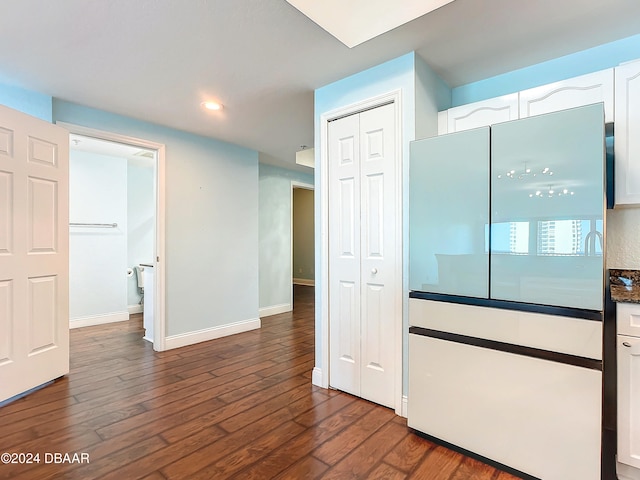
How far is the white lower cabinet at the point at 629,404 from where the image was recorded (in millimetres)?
1471

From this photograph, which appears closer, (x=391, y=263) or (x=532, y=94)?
(x=532, y=94)

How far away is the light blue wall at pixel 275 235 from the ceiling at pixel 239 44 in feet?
7.88

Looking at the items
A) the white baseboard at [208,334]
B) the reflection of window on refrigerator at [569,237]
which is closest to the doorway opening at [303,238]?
the white baseboard at [208,334]

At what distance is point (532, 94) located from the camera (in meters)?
1.97

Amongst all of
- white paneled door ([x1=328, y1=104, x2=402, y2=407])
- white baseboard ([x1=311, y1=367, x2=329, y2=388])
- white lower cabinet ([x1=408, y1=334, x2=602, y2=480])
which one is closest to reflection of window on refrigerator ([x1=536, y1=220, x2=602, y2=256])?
white lower cabinet ([x1=408, y1=334, x2=602, y2=480])

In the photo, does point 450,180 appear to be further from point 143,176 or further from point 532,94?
point 143,176

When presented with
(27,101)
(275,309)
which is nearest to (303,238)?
(275,309)

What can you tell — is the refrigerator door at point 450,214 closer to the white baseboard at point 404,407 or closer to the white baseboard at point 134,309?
the white baseboard at point 404,407

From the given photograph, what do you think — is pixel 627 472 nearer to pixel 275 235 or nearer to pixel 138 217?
pixel 275 235

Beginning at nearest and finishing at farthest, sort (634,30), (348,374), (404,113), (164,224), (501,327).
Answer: (501,327), (634,30), (404,113), (348,374), (164,224)

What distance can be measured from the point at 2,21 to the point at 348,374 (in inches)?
118

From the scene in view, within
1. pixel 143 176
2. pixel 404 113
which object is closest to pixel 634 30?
pixel 404 113

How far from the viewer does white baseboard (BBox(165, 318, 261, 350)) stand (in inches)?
141

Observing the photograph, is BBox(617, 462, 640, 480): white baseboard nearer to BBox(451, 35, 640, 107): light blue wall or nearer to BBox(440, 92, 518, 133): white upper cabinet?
BBox(440, 92, 518, 133): white upper cabinet
